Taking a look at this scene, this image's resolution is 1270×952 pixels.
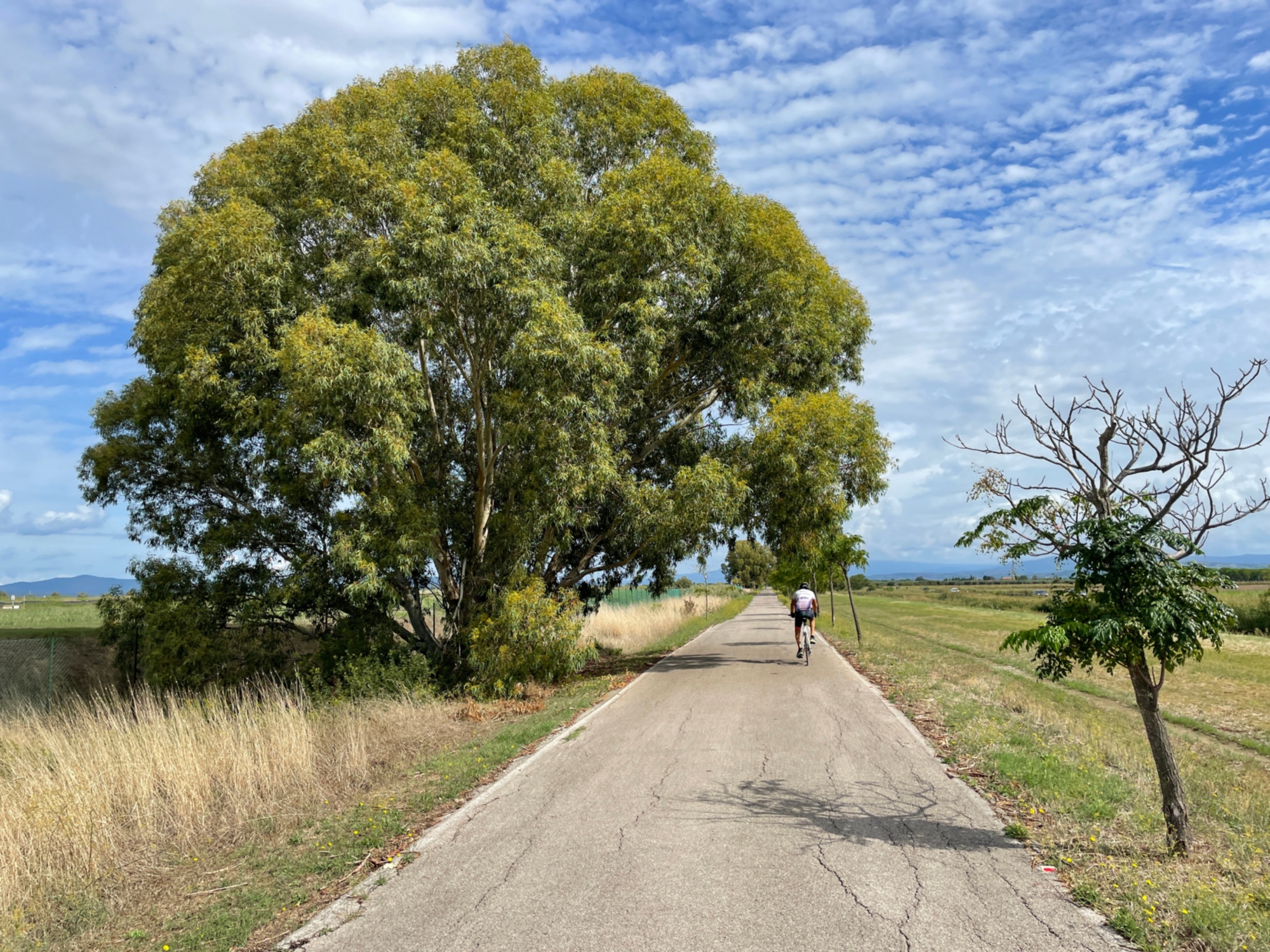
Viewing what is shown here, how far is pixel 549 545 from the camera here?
17422mm

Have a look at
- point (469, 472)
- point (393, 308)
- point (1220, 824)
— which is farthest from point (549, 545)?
point (1220, 824)

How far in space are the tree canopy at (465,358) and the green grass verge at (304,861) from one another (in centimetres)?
616

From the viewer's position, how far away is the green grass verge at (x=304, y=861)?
478 cm

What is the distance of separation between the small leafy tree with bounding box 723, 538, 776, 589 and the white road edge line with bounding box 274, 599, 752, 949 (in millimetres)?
86107

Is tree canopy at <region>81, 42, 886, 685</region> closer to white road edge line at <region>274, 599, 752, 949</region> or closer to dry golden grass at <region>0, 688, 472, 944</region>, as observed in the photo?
dry golden grass at <region>0, 688, 472, 944</region>

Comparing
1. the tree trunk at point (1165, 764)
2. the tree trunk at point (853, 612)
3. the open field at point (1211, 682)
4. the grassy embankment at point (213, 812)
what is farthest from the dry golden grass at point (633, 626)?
the tree trunk at point (1165, 764)

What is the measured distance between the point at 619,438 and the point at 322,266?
731 cm

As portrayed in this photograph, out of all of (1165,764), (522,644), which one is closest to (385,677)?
(522,644)

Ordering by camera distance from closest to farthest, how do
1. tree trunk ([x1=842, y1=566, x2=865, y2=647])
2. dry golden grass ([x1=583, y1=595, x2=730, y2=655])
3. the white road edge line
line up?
1. the white road edge line
2. tree trunk ([x1=842, y1=566, x2=865, y2=647])
3. dry golden grass ([x1=583, y1=595, x2=730, y2=655])

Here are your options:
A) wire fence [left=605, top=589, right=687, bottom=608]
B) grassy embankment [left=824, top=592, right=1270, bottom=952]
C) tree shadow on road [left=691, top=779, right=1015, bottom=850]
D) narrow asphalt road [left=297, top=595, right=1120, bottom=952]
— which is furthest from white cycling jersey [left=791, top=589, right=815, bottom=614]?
wire fence [left=605, top=589, right=687, bottom=608]

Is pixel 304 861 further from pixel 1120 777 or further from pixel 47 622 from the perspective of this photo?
pixel 47 622

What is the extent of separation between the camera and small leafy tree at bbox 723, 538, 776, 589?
9931cm

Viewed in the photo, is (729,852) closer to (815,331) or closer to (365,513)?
(365,513)

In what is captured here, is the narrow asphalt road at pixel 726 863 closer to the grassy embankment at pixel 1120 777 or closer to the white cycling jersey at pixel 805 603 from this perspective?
the grassy embankment at pixel 1120 777
